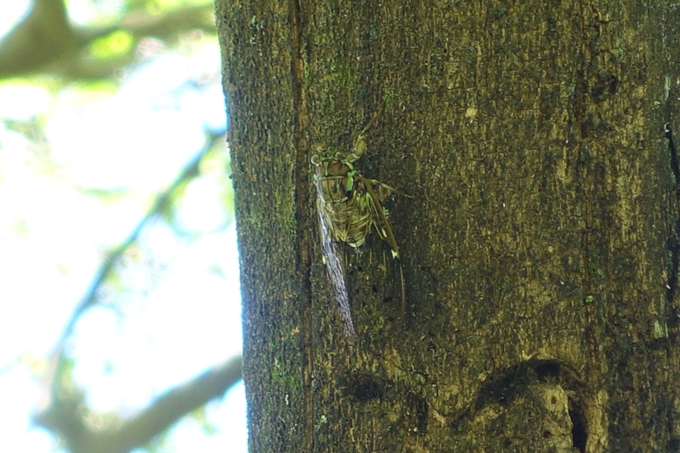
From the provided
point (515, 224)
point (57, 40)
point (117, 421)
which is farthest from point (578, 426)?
point (117, 421)

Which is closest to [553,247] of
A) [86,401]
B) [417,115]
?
[417,115]

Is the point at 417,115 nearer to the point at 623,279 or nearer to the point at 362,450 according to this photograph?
the point at 623,279

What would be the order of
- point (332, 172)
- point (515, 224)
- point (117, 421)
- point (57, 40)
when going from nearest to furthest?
point (515, 224), point (332, 172), point (57, 40), point (117, 421)

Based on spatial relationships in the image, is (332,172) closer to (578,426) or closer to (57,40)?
(578,426)

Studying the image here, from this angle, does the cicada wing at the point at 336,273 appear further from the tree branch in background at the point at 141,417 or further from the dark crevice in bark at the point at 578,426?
the tree branch in background at the point at 141,417

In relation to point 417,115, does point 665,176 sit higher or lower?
lower

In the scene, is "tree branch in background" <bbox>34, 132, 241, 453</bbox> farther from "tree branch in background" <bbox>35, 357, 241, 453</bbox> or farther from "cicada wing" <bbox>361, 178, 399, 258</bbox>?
"cicada wing" <bbox>361, 178, 399, 258</bbox>
